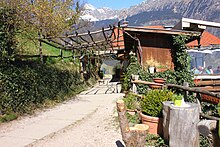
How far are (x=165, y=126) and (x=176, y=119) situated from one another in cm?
68

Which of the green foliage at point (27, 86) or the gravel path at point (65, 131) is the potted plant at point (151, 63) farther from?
the green foliage at point (27, 86)

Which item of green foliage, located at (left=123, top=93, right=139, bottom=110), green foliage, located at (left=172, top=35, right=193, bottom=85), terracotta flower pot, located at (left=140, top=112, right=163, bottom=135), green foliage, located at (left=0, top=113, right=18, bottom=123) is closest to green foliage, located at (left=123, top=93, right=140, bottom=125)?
green foliage, located at (left=123, top=93, right=139, bottom=110)

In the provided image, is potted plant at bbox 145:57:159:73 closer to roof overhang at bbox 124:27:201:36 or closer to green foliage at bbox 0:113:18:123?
roof overhang at bbox 124:27:201:36

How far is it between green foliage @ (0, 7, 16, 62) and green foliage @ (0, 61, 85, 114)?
0.40 meters

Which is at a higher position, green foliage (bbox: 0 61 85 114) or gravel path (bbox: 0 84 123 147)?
green foliage (bbox: 0 61 85 114)

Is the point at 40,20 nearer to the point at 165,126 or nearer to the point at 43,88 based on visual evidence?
the point at 43,88

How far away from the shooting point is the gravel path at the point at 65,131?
5.41m

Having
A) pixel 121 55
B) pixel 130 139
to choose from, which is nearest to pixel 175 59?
pixel 130 139

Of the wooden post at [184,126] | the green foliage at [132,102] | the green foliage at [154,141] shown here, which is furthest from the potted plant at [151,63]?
the wooden post at [184,126]

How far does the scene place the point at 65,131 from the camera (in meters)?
6.42

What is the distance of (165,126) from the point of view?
4.62 metres

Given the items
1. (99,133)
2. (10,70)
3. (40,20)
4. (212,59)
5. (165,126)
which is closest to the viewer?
(165,126)

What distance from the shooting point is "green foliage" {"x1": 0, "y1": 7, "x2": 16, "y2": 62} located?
24.8 ft

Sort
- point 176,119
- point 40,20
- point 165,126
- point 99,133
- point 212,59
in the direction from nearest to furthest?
1. point 176,119
2. point 165,126
3. point 99,133
4. point 40,20
5. point 212,59
